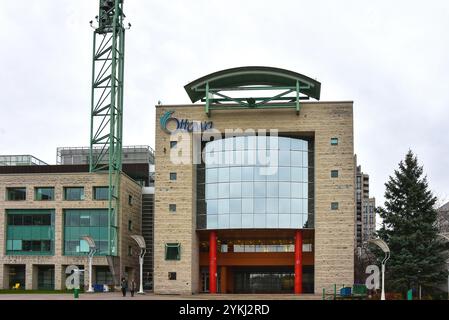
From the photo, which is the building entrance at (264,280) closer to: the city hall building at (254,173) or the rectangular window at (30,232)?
the city hall building at (254,173)

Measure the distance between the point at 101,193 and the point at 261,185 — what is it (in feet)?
54.8

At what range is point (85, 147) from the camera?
111m

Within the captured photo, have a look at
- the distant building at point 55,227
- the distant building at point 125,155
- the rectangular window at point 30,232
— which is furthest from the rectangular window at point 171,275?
the distant building at point 125,155

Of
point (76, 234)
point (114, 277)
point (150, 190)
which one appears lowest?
point (114, 277)

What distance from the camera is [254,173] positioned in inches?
2298

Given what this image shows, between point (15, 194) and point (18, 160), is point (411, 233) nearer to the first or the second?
point (15, 194)

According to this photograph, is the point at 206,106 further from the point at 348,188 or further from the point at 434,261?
the point at 434,261

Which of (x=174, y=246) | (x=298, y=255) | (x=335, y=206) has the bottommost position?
(x=298, y=255)

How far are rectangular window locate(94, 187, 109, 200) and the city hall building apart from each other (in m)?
7.67

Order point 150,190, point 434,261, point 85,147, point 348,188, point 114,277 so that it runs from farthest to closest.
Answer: point 85,147 < point 150,190 < point 114,277 < point 348,188 < point 434,261

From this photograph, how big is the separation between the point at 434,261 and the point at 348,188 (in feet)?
35.2

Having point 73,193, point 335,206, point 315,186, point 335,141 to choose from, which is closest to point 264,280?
point 335,206

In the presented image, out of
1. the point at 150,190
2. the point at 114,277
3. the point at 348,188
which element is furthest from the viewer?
the point at 150,190

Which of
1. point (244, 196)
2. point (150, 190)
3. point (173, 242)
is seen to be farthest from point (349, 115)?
point (150, 190)
